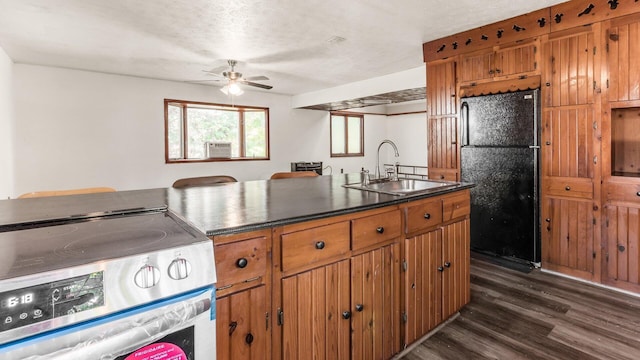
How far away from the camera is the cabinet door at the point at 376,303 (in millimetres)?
1586

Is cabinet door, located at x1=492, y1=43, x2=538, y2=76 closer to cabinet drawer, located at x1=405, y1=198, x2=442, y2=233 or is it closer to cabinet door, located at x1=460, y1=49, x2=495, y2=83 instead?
cabinet door, located at x1=460, y1=49, x2=495, y2=83

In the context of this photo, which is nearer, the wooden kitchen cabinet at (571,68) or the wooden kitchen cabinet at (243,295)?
the wooden kitchen cabinet at (243,295)

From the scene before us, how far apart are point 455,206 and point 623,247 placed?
5.44 feet

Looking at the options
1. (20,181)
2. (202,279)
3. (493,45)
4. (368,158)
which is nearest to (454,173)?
(493,45)

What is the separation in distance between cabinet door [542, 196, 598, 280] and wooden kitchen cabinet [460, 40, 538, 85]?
1.24 metres

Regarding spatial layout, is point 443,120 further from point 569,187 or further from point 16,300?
point 16,300

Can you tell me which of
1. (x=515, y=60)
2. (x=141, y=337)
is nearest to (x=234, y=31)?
(x=515, y=60)

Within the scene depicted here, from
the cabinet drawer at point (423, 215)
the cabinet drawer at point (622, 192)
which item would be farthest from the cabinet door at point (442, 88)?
the cabinet drawer at point (423, 215)

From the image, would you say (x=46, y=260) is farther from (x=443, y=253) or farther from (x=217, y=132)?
(x=217, y=132)

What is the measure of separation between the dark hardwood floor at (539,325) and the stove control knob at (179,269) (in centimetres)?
144

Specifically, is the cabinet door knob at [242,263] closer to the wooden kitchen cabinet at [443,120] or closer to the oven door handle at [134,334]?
the oven door handle at [134,334]

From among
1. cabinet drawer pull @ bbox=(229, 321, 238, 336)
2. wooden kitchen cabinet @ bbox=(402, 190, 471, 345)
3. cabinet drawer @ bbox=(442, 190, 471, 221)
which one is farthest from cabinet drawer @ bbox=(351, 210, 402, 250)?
cabinet drawer pull @ bbox=(229, 321, 238, 336)

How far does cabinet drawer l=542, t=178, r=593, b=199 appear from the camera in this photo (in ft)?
9.20

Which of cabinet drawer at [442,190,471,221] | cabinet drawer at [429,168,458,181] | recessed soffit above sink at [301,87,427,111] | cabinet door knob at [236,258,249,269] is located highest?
recessed soffit above sink at [301,87,427,111]
